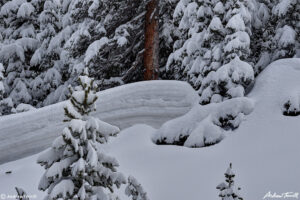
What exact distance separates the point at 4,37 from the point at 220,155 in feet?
40.4

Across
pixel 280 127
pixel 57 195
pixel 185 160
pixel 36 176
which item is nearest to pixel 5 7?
pixel 36 176

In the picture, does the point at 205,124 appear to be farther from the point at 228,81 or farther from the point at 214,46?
the point at 214,46

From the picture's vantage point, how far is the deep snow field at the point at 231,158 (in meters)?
7.10

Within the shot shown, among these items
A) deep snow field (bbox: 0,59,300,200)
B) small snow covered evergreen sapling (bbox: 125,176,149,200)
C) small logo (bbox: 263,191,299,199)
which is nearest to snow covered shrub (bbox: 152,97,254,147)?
deep snow field (bbox: 0,59,300,200)

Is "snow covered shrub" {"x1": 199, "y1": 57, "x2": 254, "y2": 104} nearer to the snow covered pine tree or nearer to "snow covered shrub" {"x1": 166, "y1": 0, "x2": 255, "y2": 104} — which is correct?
"snow covered shrub" {"x1": 166, "y1": 0, "x2": 255, "y2": 104}

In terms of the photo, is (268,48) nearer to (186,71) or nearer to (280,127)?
(186,71)

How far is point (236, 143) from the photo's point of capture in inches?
322

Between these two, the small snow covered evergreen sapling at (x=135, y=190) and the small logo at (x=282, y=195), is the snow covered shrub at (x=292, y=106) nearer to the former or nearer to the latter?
the small logo at (x=282, y=195)

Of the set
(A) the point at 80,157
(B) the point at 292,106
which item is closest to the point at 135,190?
(A) the point at 80,157

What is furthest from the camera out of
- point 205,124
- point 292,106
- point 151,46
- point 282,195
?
point 151,46

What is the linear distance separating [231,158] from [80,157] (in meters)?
4.02

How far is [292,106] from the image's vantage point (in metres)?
8.30

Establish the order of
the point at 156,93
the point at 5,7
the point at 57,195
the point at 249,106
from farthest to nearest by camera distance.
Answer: the point at 5,7
the point at 156,93
the point at 249,106
the point at 57,195

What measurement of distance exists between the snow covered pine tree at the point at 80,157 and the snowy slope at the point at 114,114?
5.24 m
